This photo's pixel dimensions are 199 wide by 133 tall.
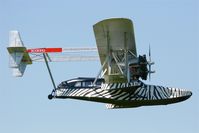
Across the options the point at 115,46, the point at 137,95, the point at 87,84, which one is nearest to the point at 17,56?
the point at 87,84

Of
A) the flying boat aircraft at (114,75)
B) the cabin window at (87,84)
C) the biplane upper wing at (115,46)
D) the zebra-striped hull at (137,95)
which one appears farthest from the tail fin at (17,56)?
the biplane upper wing at (115,46)

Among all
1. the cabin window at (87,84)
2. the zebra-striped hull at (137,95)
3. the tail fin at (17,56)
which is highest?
the tail fin at (17,56)

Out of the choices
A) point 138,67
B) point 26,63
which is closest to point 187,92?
point 138,67

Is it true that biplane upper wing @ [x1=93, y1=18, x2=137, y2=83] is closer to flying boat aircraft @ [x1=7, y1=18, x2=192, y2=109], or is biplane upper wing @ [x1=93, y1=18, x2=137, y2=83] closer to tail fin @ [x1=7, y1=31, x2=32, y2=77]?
flying boat aircraft @ [x1=7, y1=18, x2=192, y2=109]

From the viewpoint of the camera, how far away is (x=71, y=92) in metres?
31.2

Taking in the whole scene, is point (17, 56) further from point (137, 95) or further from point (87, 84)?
point (137, 95)

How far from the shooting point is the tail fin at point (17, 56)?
105 ft

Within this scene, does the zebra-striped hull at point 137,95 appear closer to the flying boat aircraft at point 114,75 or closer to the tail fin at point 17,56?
the flying boat aircraft at point 114,75

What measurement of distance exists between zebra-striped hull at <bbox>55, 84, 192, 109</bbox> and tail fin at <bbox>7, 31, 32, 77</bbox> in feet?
12.8

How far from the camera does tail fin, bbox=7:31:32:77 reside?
3188cm

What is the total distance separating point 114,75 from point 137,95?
2269 mm

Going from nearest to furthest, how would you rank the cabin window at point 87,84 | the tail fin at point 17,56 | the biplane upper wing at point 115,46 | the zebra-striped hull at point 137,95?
the biplane upper wing at point 115,46, the zebra-striped hull at point 137,95, the cabin window at point 87,84, the tail fin at point 17,56

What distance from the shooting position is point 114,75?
96.3 feet

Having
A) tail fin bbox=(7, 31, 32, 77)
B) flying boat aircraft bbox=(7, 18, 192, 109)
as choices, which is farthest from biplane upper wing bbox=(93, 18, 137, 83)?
tail fin bbox=(7, 31, 32, 77)
